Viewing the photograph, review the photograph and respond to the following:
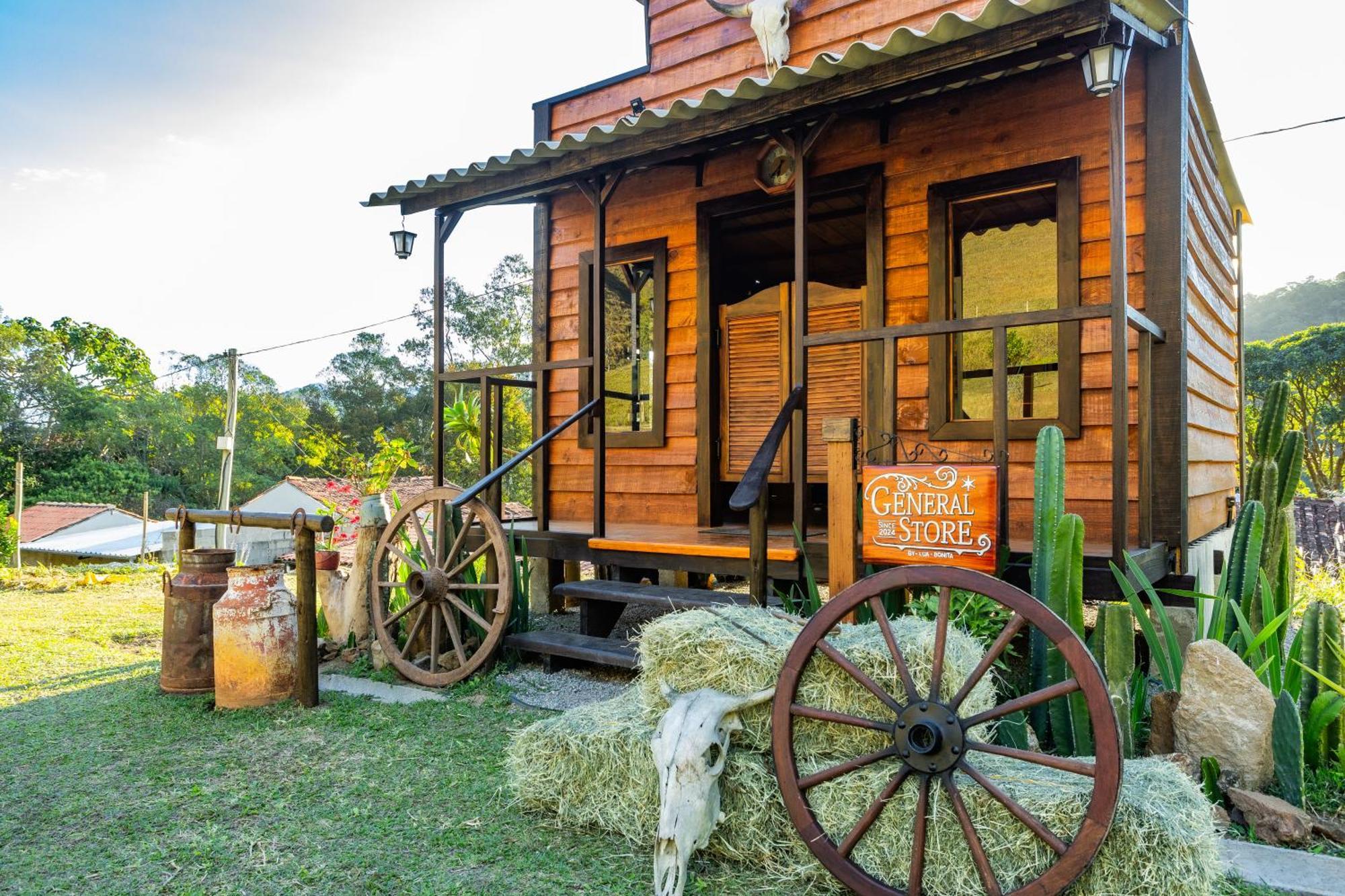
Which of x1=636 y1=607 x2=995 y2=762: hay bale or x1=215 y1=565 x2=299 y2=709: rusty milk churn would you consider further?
x1=215 y1=565 x2=299 y2=709: rusty milk churn

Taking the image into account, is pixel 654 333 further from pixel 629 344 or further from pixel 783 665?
pixel 783 665

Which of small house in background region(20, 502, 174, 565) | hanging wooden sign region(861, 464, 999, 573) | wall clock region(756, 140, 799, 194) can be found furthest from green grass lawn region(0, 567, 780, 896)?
small house in background region(20, 502, 174, 565)

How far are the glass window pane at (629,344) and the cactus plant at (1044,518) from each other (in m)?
3.55

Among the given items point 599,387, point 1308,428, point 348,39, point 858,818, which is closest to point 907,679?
point 858,818

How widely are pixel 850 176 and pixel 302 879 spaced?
4.62m

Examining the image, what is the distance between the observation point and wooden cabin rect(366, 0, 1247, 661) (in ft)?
12.1

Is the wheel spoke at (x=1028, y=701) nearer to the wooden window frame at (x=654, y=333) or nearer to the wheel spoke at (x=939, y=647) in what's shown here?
the wheel spoke at (x=939, y=647)

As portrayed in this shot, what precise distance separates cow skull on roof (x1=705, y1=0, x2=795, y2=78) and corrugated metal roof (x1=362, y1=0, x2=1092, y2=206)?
160cm

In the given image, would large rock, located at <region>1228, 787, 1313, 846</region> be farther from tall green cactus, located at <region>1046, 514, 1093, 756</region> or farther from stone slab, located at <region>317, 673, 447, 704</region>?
stone slab, located at <region>317, 673, 447, 704</region>

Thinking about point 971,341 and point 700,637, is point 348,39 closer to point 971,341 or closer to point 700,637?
point 971,341

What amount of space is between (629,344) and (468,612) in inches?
105

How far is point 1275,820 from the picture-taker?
2.40 meters

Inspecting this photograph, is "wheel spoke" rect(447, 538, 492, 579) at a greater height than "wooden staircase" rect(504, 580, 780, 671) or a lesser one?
greater

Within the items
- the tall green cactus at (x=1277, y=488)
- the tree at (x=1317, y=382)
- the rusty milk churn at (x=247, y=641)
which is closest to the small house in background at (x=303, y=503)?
the rusty milk churn at (x=247, y=641)
